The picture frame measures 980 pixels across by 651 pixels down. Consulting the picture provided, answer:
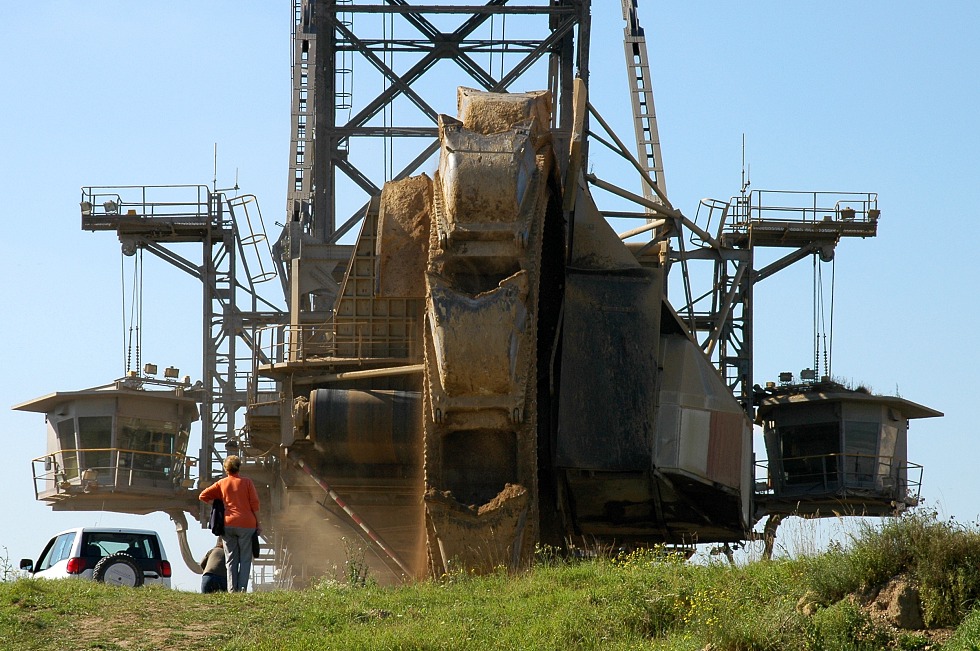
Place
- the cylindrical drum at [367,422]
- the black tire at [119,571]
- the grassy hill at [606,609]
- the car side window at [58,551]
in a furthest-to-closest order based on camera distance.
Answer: the cylindrical drum at [367,422] → the car side window at [58,551] → the black tire at [119,571] → the grassy hill at [606,609]

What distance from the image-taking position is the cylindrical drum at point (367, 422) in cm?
2442

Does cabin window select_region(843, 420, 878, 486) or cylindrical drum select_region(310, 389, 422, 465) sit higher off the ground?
cylindrical drum select_region(310, 389, 422, 465)

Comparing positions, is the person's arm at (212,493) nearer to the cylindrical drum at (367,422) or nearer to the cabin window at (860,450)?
the cylindrical drum at (367,422)

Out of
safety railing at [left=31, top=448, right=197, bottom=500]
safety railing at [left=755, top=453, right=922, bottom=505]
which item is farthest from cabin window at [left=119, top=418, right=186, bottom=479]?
safety railing at [left=755, top=453, right=922, bottom=505]

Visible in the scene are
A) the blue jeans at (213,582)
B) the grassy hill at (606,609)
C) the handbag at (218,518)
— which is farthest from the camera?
the blue jeans at (213,582)

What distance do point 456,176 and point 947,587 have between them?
9881 millimetres

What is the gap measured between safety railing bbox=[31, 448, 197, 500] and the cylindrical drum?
18.6 m

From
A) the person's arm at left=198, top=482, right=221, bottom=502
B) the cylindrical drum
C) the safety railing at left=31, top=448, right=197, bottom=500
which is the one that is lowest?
the safety railing at left=31, top=448, right=197, bottom=500

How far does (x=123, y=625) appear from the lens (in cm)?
1563

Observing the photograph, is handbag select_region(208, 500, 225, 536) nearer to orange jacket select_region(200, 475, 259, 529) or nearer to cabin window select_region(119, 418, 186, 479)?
orange jacket select_region(200, 475, 259, 529)

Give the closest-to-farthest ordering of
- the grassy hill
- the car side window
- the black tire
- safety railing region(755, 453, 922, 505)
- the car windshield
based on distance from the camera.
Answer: the grassy hill, the black tire, the car windshield, the car side window, safety railing region(755, 453, 922, 505)

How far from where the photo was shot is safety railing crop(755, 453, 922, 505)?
130ft

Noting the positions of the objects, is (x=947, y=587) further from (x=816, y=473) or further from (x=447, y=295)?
Answer: (x=816, y=473)

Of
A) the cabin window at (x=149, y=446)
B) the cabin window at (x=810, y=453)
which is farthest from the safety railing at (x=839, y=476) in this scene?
the cabin window at (x=149, y=446)
